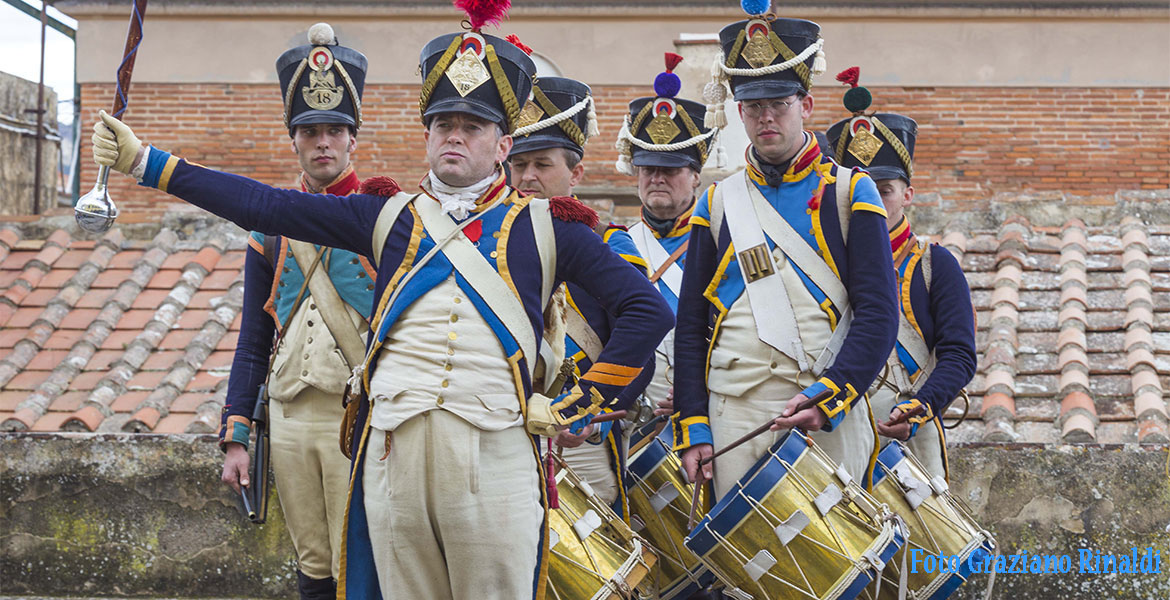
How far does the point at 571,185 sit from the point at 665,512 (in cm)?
133

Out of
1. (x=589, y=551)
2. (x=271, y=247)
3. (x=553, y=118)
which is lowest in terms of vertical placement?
(x=589, y=551)

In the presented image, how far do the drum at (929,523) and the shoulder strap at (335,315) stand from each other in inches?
73.0

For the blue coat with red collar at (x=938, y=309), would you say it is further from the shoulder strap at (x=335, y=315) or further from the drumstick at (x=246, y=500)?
the drumstick at (x=246, y=500)

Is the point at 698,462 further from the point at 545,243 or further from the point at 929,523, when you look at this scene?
the point at 545,243

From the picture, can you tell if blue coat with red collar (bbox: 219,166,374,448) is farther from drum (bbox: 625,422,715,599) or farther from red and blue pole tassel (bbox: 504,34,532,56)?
drum (bbox: 625,422,715,599)

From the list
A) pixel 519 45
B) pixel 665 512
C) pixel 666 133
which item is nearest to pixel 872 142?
pixel 666 133

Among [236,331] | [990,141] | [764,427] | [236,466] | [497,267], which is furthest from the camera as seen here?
[990,141]

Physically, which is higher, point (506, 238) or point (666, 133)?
point (666, 133)

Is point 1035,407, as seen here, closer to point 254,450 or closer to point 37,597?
point 254,450

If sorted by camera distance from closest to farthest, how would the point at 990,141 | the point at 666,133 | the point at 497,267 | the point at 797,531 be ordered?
1. the point at 497,267
2. the point at 797,531
3. the point at 666,133
4. the point at 990,141

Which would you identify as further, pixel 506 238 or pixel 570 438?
pixel 570 438

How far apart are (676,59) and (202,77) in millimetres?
11135

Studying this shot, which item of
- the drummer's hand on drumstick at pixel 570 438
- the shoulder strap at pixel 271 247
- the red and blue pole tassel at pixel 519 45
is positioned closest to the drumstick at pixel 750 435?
the drummer's hand on drumstick at pixel 570 438

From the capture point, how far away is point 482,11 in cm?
388
